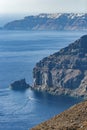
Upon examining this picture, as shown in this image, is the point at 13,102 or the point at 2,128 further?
the point at 13,102

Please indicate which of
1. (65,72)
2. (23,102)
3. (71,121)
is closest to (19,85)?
(65,72)

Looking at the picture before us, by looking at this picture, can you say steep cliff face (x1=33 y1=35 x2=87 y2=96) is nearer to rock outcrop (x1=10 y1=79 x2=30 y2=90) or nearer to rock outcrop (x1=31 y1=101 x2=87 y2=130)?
rock outcrop (x1=10 y1=79 x2=30 y2=90)

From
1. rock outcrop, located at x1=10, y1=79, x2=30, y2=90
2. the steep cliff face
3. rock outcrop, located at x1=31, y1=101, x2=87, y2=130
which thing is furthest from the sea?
rock outcrop, located at x1=31, y1=101, x2=87, y2=130

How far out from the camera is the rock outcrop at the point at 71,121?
15.2 metres

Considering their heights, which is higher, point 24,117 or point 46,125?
point 46,125

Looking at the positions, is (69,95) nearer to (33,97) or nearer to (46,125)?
(33,97)

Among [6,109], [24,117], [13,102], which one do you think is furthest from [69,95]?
[24,117]

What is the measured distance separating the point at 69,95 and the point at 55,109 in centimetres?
1901

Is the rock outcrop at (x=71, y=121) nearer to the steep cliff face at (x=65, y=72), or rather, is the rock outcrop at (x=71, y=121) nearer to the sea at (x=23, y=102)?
the sea at (x=23, y=102)

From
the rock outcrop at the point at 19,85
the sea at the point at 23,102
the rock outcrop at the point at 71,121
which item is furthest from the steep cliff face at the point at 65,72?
the rock outcrop at the point at 71,121

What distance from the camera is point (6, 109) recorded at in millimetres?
84625

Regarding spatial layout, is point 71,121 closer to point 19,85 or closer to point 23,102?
point 23,102

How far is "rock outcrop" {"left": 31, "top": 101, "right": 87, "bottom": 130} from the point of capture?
15156mm

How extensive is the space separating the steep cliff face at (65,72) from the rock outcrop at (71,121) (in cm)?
8726
